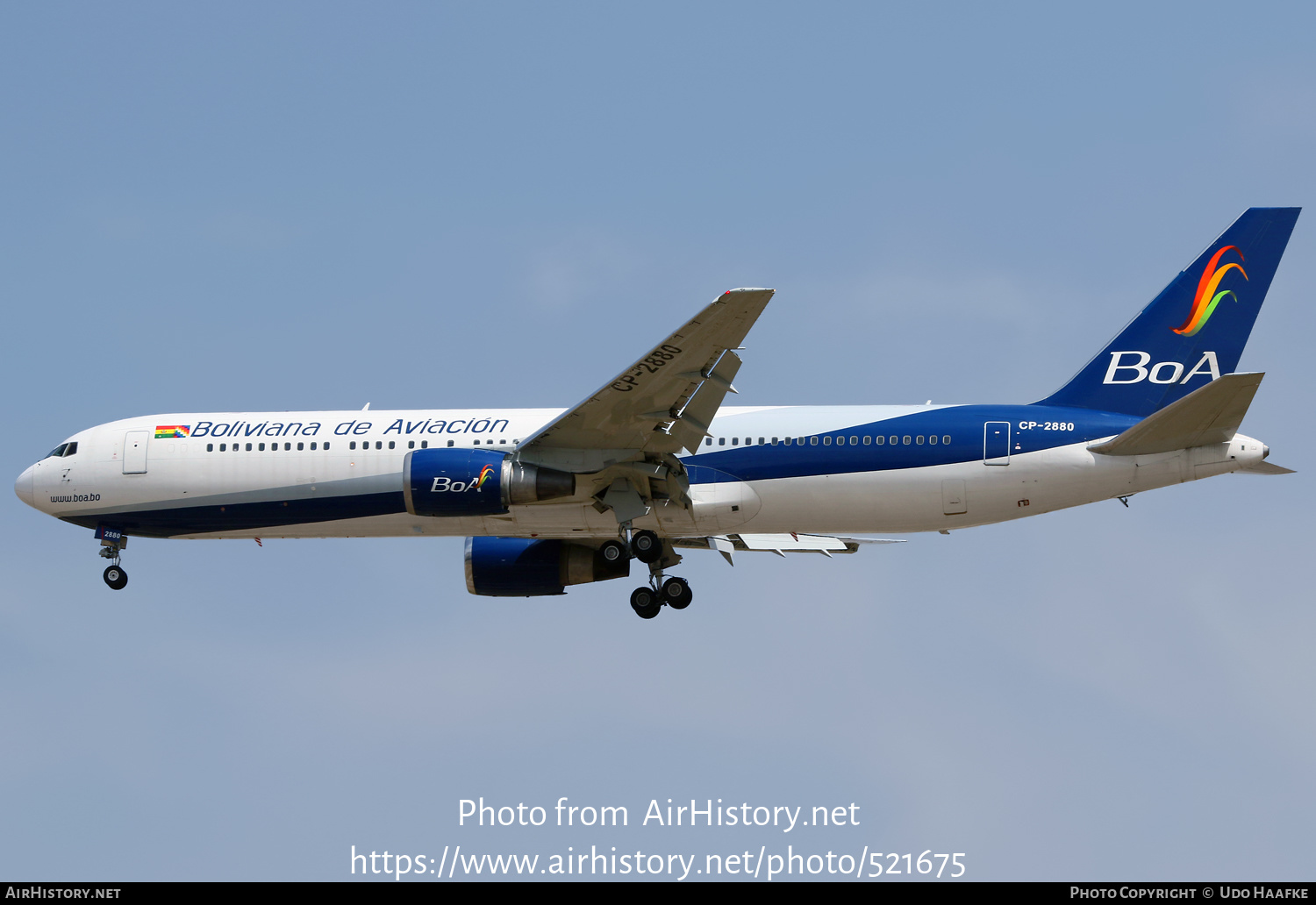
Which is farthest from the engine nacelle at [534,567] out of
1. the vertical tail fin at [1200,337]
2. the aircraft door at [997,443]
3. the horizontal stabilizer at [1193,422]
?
the horizontal stabilizer at [1193,422]

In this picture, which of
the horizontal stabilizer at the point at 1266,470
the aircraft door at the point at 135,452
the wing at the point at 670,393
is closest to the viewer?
the wing at the point at 670,393

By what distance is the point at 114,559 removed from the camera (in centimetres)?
2945

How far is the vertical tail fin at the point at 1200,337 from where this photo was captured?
2694 centimetres

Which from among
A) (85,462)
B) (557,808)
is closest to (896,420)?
(557,808)

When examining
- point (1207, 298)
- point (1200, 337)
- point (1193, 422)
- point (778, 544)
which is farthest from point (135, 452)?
point (1207, 298)

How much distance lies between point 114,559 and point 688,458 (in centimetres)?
1183

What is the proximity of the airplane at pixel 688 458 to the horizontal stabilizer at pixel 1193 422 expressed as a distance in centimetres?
4

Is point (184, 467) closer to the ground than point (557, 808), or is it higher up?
higher up

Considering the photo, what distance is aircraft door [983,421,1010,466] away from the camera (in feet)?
85.2

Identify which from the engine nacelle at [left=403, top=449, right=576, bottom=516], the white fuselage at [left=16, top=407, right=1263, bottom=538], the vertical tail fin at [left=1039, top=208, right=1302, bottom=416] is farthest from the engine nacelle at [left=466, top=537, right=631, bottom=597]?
the vertical tail fin at [left=1039, top=208, right=1302, bottom=416]

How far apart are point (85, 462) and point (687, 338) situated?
13.5 m

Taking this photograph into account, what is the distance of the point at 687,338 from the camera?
23078 millimetres

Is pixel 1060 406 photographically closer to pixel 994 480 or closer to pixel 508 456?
pixel 994 480

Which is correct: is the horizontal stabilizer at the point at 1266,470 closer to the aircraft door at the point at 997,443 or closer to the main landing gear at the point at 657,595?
the aircraft door at the point at 997,443
